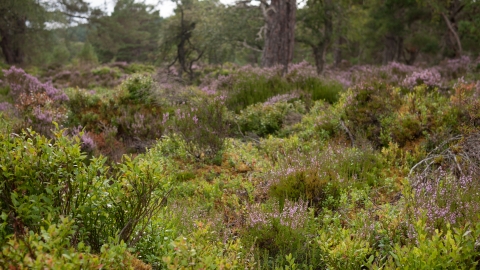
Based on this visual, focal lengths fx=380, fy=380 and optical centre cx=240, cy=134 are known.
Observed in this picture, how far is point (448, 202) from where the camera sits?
320 centimetres

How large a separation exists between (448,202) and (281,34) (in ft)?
32.6

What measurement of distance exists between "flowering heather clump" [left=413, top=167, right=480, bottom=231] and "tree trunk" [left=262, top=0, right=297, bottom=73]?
8.97 meters

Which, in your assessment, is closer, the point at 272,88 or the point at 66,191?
the point at 66,191

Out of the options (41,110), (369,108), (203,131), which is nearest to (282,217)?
(203,131)

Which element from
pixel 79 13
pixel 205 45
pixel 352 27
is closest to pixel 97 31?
pixel 79 13

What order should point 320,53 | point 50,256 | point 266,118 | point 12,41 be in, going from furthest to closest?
point 320,53, point 12,41, point 266,118, point 50,256

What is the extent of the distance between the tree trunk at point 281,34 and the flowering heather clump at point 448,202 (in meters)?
8.97

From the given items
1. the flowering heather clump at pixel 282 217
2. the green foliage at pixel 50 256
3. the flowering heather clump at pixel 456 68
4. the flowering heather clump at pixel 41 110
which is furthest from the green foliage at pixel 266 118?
the flowering heather clump at pixel 456 68

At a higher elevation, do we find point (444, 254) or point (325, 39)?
point (325, 39)

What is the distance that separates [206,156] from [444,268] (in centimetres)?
377

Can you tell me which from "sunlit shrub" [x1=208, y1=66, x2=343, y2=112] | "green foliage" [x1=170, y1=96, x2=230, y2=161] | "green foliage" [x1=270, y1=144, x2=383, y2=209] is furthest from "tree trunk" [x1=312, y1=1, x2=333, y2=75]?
"green foliage" [x1=270, y1=144, x2=383, y2=209]

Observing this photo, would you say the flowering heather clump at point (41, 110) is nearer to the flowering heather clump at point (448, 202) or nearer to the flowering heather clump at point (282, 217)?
the flowering heather clump at point (282, 217)

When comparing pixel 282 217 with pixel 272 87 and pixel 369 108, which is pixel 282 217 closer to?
pixel 369 108

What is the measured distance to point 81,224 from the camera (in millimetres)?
2428
